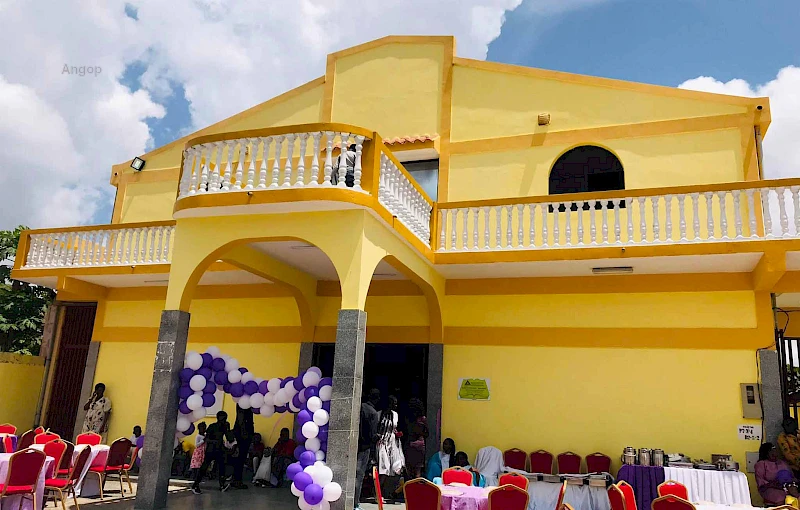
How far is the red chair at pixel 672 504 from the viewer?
17.5 feet

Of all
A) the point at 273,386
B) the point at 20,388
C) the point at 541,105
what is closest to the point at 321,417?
the point at 273,386

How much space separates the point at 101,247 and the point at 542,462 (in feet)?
29.1

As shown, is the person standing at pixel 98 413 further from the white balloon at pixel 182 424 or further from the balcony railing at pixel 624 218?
the balcony railing at pixel 624 218

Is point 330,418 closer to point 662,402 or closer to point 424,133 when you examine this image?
point 662,402

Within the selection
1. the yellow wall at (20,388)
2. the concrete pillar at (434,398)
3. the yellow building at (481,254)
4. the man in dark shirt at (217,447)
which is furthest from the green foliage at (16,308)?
the concrete pillar at (434,398)

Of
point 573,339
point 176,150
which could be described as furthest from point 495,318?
point 176,150

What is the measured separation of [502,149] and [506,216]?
67.4 inches

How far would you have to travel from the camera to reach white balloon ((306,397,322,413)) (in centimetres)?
700

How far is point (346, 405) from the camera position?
22.2 ft

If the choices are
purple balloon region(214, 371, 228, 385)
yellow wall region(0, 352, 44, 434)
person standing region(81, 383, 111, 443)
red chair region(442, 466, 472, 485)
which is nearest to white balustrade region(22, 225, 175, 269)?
yellow wall region(0, 352, 44, 434)

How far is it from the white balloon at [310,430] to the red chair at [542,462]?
4.02 metres

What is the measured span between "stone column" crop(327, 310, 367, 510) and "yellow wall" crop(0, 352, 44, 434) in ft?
30.6

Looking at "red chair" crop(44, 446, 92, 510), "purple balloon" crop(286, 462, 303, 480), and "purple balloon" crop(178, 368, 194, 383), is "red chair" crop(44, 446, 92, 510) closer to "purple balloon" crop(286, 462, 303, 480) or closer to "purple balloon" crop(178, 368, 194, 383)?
"purple balloon" crop(178, 368, 194, 383)

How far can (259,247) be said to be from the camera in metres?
9.04
